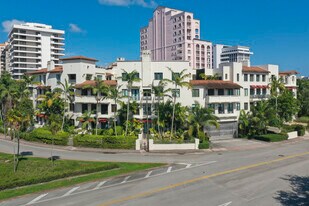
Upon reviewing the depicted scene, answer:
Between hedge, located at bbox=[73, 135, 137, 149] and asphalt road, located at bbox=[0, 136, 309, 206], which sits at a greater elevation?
hedge, located at bbox=[73, 135, 137, 149]

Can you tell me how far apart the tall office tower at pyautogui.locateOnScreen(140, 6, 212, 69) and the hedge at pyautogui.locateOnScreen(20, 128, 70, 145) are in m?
81.3

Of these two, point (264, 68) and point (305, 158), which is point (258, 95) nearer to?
point (264, 68)

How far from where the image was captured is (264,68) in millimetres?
67000

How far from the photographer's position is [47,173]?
30688 mm

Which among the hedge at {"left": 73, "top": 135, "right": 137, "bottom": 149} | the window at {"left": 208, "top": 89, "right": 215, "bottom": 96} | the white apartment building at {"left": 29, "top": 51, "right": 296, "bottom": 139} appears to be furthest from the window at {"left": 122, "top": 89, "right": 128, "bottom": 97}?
the window at {"left": 208, "top": 89, "right": 215, "bottom": 96}

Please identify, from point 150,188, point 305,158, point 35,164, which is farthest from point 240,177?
point 35,164

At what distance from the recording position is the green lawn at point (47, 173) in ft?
88.6

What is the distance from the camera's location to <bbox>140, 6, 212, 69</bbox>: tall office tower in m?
122

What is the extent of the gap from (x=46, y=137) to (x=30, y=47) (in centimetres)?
8666

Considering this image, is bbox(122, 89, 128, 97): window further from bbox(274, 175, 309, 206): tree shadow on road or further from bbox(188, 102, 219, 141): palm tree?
bbox(274, 175, 309, 206): tree shadow on road

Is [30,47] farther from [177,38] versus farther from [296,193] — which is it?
[296,193]

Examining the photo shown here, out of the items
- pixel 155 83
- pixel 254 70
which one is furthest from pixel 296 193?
pixel 254 70

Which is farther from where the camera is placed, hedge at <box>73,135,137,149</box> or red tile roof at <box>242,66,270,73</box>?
red tile roof at <box>242,66,270,73</box>

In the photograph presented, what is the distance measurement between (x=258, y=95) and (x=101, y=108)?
110 feet
